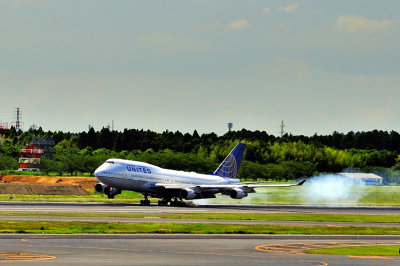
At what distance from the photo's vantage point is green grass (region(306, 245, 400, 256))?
1625 inches

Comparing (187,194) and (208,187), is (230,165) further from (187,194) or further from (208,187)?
(187,194)

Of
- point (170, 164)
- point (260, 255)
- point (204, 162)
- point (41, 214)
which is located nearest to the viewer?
point (260, 255)

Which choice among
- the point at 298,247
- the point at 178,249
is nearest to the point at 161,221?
the point at 298,247

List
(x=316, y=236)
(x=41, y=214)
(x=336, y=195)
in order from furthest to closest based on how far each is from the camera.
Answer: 1. (x=336, y=195)
2. (x=41, y=214)
3. (x=316, y=236)

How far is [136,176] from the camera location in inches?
3979

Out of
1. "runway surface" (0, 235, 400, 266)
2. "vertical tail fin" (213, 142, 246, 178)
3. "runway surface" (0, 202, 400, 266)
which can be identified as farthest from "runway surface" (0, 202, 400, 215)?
"runway surface" (0, 235, 400, 266)

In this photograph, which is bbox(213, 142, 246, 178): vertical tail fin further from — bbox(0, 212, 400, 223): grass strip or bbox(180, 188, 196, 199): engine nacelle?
bbox(0, 212, 400, 223): grass strip

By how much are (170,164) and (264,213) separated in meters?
82.4

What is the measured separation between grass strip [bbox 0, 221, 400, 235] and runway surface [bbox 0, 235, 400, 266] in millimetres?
3489

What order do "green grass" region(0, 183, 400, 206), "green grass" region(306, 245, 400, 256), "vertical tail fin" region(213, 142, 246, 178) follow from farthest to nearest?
"vertical tail fin" region(213, 142, 246, 178) < "green grass" region(0, 183, 400, 206) < "green grass" region(306, 245, 400, 256)

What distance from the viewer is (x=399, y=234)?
5619cm

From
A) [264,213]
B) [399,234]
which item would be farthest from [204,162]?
[399,234]

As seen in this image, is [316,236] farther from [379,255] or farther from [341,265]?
[341,265]

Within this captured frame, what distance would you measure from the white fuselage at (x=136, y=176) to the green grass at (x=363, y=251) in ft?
188
